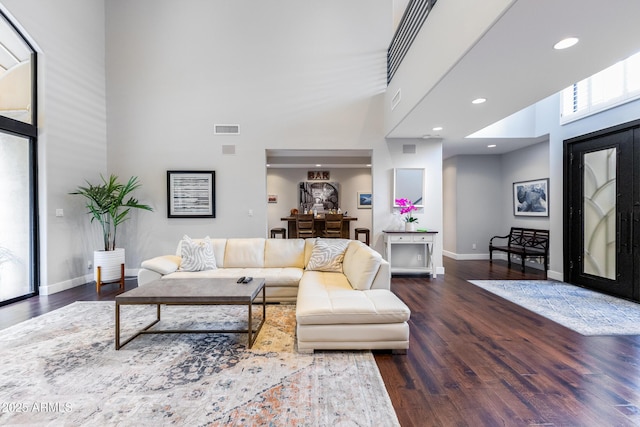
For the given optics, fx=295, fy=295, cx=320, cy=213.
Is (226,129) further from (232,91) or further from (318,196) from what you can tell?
(318,196)

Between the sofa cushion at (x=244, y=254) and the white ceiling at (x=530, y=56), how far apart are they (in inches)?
115

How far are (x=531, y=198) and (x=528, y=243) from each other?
3.21 ft

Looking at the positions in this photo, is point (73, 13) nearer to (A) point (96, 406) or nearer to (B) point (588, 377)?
(A) point (96, 406)

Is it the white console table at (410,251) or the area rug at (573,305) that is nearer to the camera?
the area rug at (573,305)

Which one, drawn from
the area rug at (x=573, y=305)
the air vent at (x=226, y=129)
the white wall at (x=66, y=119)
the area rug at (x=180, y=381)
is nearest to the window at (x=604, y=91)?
the area rug at (x=573, y=305)

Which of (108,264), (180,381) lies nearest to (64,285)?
(108,264)

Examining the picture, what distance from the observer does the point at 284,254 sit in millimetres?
4293

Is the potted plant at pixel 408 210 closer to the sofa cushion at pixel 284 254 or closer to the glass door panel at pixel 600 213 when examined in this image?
the sofa cushion at pixel 284 254

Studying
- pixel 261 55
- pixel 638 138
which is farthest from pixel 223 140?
pixel 638 138

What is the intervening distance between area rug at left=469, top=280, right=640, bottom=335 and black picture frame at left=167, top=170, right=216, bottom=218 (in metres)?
4.87

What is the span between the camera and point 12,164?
4078 millimetres

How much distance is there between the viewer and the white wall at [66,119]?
4.32 metres

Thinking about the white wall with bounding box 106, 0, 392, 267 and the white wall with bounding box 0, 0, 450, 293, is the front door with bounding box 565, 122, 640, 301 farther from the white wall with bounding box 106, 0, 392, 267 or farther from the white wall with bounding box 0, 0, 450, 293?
the white wall with bounding box 106, 0, 392, 267

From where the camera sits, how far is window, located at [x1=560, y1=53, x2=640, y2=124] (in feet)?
13.1
